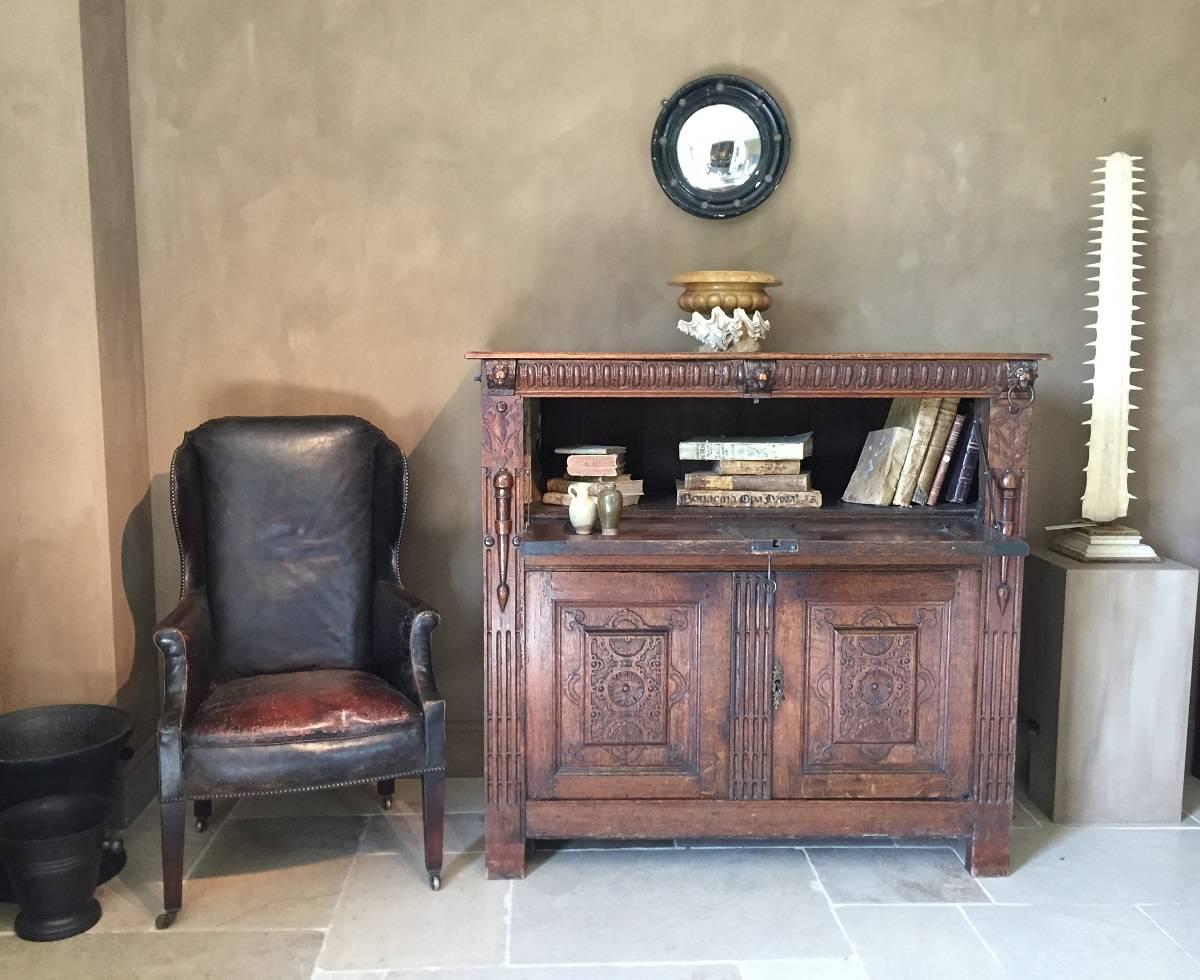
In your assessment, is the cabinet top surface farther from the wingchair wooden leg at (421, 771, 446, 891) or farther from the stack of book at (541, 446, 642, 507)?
the wingchair wooden leg at (421, 771, 446, 891)

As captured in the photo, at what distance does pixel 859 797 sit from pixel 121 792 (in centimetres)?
205

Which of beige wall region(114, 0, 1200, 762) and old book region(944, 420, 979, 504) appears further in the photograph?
beige wall region(114, 0, 1200, 762)

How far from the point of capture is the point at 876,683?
2.84m

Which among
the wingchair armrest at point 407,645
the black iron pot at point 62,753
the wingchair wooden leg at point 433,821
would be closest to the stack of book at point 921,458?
the wingchair armrest at point 407,645

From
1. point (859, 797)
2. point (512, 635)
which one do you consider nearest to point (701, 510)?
point (512, 635)

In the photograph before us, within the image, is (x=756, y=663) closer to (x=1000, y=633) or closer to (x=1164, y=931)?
(x=1000, y=633)

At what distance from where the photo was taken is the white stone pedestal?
315 cm

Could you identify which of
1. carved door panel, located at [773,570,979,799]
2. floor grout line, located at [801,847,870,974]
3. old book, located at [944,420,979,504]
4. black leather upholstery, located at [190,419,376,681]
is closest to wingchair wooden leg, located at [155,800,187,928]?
black leather upholstery, located at [190,419,376,681]

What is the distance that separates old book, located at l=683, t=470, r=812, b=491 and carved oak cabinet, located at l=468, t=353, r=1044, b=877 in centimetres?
22

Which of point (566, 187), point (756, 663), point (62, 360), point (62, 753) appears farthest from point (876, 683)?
point (62, 360)

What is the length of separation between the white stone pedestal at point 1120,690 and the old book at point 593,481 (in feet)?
4.20

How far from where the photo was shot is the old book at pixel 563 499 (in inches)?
121

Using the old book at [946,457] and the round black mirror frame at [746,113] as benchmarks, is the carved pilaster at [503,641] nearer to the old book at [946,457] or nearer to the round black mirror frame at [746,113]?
the round black mirror frame at [746,113]

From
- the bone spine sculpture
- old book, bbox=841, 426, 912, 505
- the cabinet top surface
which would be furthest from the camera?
the bone spine sculpture
